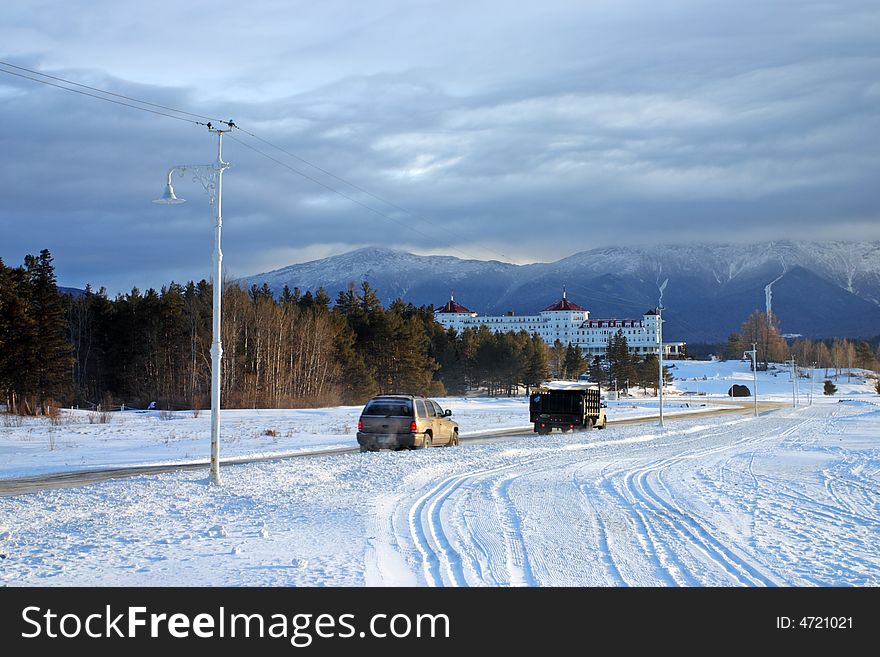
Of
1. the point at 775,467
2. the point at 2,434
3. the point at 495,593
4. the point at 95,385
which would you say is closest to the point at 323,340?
the point at 95,385

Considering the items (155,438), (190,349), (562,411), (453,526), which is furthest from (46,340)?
(453,526)

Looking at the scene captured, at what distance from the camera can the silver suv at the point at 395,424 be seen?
87.1 feet

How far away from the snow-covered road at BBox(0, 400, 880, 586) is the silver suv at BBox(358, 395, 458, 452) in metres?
3.66

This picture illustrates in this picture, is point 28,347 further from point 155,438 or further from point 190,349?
point 155,438

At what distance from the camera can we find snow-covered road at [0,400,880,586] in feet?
31.1

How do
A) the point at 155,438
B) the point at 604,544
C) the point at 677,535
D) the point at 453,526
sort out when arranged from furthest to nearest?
the point at 155,438
the point at 453,526
the point at 677,535
the point at 604,544

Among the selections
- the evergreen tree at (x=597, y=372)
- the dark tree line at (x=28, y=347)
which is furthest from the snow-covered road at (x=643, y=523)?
the evergreen tree at (x=597, y=372)

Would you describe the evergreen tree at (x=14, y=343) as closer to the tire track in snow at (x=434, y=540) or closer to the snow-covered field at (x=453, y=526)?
A: the snow-covered field at (x=453, y=526)

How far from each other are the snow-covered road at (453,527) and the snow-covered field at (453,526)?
0.14 feet

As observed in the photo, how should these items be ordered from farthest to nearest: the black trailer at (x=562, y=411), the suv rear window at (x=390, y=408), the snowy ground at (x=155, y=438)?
1. the black trailer at (x=562, y=411)
2. the suv rear window at (x=390, y=408)
3. the snowy ground at (x=155, y=438)

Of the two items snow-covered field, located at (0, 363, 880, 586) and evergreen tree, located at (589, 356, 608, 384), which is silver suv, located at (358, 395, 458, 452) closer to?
snow-covered field, located at (0, 363, 880, 586)

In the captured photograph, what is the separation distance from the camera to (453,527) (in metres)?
12.5

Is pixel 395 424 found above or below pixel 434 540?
above

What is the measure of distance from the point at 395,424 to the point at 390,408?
651mm
